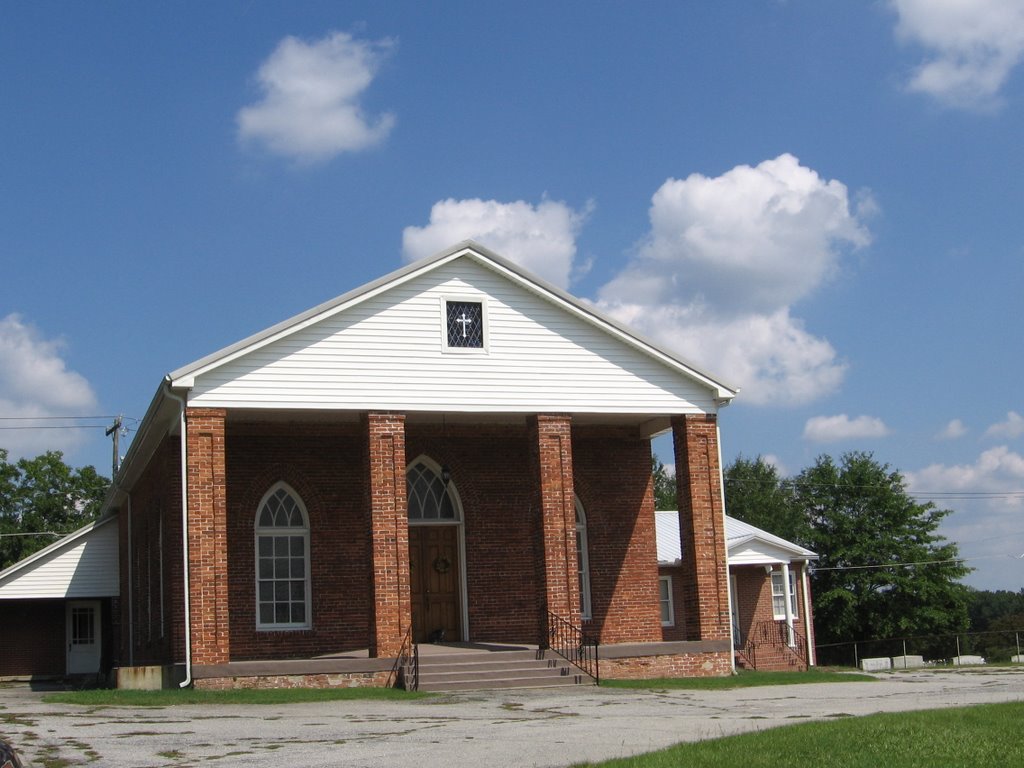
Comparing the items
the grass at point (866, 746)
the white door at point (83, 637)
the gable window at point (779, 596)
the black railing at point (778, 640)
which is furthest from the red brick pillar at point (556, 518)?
the white door at point (83, 637)

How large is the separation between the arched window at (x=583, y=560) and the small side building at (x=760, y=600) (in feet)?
22.5

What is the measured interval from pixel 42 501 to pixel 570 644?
40.7 m

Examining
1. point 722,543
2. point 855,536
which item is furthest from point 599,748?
point 855,536

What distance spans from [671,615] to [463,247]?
48.1 ft

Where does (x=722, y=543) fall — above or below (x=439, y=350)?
below

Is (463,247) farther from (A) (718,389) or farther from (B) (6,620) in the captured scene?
(B) (6,620)

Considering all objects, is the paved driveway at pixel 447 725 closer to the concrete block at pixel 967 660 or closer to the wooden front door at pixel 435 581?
the wooden front door at pixel 435 581

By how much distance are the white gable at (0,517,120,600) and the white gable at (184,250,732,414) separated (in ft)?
48.6

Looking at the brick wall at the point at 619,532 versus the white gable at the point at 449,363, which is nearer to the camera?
the white gable at the point at 449,363

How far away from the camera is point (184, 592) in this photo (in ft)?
70.6

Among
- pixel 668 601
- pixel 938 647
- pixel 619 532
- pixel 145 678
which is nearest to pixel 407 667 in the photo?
pixel 145 678

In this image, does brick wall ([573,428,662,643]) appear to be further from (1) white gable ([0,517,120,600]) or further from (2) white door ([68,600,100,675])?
(2) white door ([68,600,100,675])

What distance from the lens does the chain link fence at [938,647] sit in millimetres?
42375

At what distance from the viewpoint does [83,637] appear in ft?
121
